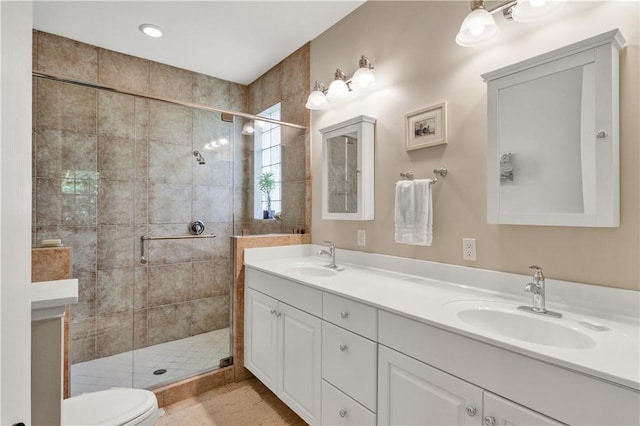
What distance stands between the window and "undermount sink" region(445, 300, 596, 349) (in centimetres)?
176

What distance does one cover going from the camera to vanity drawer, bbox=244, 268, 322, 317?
1639 mm

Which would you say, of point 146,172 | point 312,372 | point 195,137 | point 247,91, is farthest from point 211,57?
point 312,372

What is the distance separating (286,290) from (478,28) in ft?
5.30

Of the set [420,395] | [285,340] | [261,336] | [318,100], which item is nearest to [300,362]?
[285,340]

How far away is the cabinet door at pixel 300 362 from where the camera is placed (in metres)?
1.62

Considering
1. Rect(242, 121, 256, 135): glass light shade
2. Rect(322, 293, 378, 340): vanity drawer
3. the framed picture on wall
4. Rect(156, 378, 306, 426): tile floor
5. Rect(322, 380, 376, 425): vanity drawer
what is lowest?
Rect(156, 378, 306, 426): tile floor

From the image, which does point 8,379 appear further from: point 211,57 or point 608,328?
point 211,57

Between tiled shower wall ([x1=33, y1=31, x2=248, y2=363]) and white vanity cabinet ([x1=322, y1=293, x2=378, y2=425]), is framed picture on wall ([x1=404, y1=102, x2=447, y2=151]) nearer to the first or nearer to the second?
white vanity cabinet ([x1=322, y1=293, x2=378, y2=425])

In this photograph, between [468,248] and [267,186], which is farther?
[267,186]

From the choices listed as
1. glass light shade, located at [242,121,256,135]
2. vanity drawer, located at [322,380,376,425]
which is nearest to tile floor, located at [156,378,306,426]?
vanity drawer, located at [322,380,376,425]

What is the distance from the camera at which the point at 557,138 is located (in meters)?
1.23

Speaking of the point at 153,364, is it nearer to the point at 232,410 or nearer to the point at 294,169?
the point at 232,410

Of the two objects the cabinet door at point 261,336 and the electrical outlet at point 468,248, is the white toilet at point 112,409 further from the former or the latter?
the electrical outlet at point 468,248

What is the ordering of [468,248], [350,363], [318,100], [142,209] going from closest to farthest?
[350,363]
[468,248]
[318,100]
[142,209]
